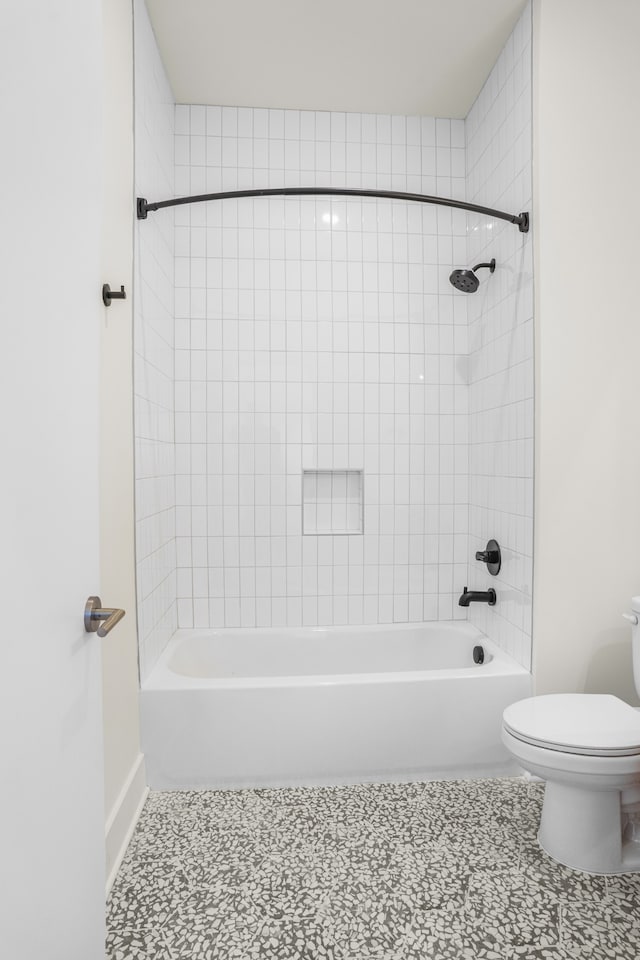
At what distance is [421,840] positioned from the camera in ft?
5.68

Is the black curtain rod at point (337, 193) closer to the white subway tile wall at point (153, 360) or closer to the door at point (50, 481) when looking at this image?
the white subway tile wall at point (153, 360)

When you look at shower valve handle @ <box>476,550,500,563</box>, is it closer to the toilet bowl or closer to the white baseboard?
the toilet bowl

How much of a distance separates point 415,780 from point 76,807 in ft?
5.24

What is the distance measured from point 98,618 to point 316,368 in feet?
6.43

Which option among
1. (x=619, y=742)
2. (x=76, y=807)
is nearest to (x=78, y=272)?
(x=76, y=807)

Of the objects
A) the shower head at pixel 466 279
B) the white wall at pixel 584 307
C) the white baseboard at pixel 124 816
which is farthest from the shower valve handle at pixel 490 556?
the white baseboard at pixel 124 816

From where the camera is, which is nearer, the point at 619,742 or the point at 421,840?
the point at 619,742

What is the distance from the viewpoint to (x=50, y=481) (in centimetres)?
75

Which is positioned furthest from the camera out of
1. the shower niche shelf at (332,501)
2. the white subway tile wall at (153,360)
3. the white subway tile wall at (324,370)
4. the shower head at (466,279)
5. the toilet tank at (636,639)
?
the shower niche shelf at (332,501)

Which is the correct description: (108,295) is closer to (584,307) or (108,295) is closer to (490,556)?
(584,307)

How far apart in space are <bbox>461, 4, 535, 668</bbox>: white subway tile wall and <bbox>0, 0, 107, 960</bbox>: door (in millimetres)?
1684

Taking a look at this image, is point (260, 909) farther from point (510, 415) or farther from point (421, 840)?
point (510, 415)

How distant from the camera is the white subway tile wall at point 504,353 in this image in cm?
213

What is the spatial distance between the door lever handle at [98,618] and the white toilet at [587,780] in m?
1.34
